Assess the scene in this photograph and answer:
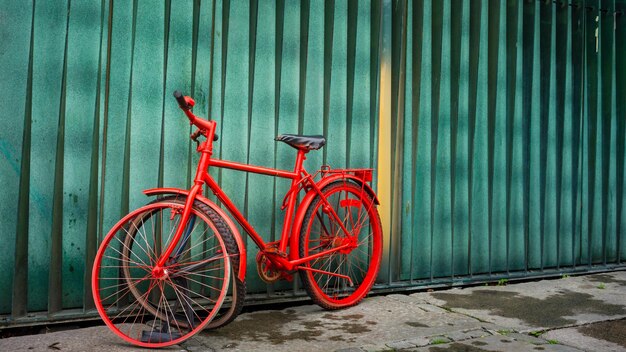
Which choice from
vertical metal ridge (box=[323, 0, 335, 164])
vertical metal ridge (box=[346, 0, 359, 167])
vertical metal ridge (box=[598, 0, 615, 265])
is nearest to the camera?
vertical metal ridge (box=[323, 0, 335, 164])

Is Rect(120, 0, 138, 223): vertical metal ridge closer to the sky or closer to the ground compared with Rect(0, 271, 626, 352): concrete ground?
closer to the sky

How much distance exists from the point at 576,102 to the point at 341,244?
3.14 m

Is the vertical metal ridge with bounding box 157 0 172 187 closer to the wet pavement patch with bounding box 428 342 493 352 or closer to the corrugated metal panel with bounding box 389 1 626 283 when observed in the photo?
the corrugated metal panel with bounding box 389 1 626 283

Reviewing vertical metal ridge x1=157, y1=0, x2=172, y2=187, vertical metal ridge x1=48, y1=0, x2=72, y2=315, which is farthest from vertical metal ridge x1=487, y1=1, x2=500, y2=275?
vertical metal ridge x1=48, y1=0, x2=72, y2=315

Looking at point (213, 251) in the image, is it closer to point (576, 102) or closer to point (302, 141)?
point (302, 141)

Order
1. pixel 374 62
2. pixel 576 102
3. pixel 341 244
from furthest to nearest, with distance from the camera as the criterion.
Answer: pixel 576 102
pixel 374 62
pixel 341 244

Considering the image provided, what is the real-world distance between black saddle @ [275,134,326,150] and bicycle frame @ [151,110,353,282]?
61mm

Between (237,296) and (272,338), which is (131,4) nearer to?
(237,296)

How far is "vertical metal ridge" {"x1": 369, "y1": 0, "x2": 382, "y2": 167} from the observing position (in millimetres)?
4820

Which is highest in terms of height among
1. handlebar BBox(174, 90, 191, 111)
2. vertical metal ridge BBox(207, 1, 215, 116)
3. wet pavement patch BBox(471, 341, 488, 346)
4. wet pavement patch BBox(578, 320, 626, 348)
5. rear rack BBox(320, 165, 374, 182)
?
vertical metal ridge BBox(207, 1, 215, 116)

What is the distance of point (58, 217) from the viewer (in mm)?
3711

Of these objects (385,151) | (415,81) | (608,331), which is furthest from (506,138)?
(608,331)

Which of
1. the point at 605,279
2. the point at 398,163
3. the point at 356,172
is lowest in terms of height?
the point at 605,279

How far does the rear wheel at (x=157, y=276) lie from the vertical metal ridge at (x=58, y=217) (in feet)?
0.87
